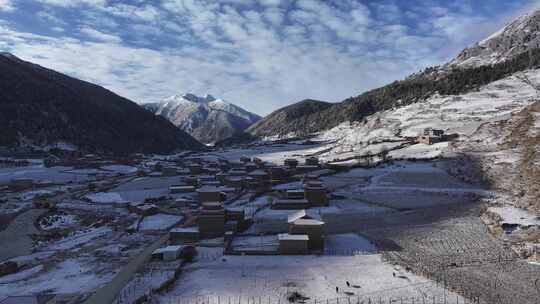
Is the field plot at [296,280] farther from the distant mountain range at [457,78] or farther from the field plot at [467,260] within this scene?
the distant mountain range at [457,78]

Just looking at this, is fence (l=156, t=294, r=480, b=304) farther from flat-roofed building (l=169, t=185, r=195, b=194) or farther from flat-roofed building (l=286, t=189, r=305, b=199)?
flat-roofed building (l=169, t=185, r=195, b=194)

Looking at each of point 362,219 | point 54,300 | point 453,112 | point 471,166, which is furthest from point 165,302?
point 453,112

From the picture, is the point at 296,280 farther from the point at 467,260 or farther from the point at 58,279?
the point at 58,279

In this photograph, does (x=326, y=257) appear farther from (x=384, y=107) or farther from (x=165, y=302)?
(x=384, y=107)

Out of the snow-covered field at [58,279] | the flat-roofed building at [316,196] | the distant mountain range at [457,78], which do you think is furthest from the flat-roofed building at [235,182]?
the distant mountain range at [457,78]

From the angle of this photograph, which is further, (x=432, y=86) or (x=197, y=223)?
(x=432, y=86)

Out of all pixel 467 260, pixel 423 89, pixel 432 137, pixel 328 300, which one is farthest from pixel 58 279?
pixel 423 89

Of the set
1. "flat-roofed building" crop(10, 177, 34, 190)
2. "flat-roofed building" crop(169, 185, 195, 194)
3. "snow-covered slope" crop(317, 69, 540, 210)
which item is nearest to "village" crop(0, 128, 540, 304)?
"flat-roofed building" crop(169, 185, 195, 194)
